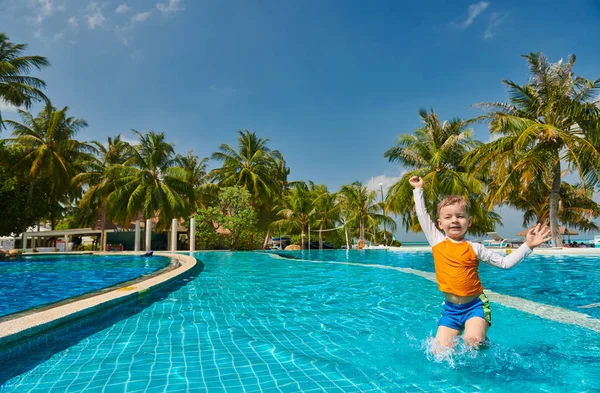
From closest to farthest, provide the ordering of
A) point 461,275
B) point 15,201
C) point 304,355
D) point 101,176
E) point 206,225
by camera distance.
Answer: point 461,275, point 304,355, point 15,201, point 206,225, point 101,176

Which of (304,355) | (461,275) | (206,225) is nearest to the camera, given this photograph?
(461,275)

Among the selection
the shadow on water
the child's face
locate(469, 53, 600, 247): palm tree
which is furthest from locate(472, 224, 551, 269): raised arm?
locate(469, 53, 600, 247): palm tree

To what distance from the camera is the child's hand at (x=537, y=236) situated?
7.58 feet

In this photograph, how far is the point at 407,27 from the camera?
15438 millimetres

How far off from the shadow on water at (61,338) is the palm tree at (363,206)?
21177 millimetres

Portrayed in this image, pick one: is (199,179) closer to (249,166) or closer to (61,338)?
(249,166)

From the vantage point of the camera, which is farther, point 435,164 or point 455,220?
point 435,164

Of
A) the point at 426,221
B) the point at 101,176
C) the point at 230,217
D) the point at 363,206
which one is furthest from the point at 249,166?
the point at 426,221

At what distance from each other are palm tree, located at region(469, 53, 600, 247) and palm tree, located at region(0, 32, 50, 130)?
25.0 metres

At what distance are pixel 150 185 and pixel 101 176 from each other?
5.05 meters

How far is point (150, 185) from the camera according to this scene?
80.4ft

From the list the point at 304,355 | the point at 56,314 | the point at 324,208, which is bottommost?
the point at 304,355

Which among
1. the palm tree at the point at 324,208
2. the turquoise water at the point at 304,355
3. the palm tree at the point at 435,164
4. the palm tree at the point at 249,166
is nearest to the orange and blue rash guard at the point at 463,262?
the turquoise water at the point at 304,355

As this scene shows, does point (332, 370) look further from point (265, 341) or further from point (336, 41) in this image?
point (336, 41)
